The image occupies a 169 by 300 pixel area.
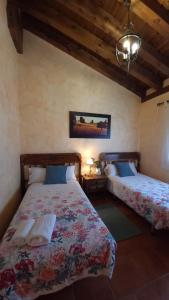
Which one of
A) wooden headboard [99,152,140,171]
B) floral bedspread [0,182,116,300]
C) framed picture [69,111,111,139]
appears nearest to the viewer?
floral bedspread [0,182,116,300]

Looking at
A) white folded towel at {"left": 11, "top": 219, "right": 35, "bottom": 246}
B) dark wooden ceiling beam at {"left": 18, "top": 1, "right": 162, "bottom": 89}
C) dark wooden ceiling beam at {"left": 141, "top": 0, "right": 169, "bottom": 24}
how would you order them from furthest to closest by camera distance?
dark wooden ceiling beam at {"left": 18, "top": 1, "right": 162, "bottom": 89}, dark wooden ceiling beam at {"left": 141, "top": 0, "right": 169, "bottom": 24}, white folded towel at {"left": 11, "top": 219, "right": 35, "bottom": 246}

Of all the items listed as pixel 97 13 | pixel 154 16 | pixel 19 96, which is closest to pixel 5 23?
pixel 19 96

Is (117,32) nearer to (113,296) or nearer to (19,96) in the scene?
(19,96)

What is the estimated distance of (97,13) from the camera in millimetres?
2102

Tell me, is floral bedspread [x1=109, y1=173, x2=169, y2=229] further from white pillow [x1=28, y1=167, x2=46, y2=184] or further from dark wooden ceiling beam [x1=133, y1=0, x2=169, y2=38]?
dark wooden ceiling beam [x1=133, y1=0, x2=169, y2=38]

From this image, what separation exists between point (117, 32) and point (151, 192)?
2.74m

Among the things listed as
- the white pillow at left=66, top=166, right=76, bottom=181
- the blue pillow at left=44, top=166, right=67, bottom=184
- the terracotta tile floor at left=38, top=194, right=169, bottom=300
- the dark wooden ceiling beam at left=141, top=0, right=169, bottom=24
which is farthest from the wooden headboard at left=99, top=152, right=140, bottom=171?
the dark wooden ceiling beam at left=141, top=0, right=169, bottom=24

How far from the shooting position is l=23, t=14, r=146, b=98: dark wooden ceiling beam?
9.03 ft

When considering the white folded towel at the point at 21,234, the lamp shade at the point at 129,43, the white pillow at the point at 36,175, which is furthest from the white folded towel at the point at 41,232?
the lamp shade at the point at 129,43

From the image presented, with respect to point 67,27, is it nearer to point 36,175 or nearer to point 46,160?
point 46,160

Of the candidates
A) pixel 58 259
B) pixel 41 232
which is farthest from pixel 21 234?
pixel 58 259

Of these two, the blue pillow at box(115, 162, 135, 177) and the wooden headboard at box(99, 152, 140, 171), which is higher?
the wooden headboard at box(99, 152, 140, 171)

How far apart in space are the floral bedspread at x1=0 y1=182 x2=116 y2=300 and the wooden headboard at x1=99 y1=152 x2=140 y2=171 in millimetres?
2104

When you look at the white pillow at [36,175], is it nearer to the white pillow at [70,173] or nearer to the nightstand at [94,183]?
the white pillow at [70,173]
